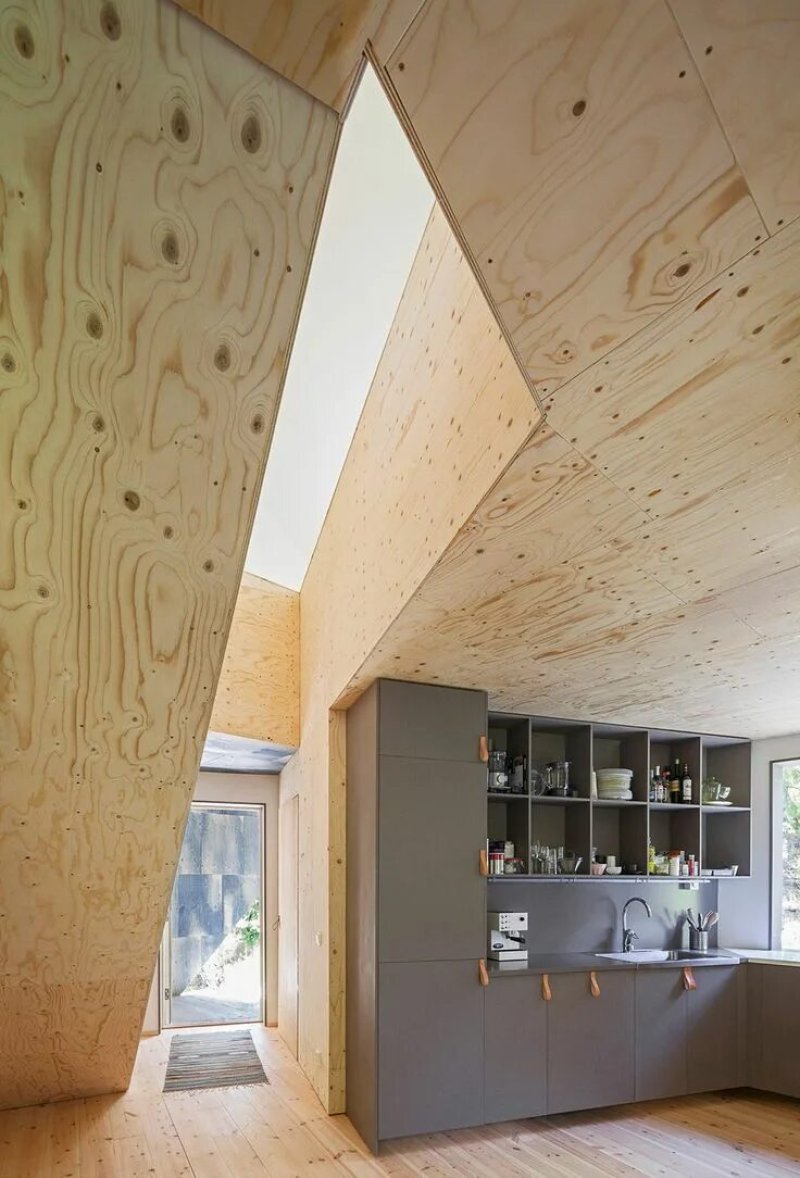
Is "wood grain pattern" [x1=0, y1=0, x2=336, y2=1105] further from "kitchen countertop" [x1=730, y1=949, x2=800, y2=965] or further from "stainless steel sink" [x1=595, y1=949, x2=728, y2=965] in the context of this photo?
"kitchen countertop" [x1=730, y1=949, x2=800, y2=965]

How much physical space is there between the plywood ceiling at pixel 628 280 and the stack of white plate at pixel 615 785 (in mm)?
2524

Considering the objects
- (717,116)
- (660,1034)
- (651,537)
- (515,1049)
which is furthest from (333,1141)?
(717,116)

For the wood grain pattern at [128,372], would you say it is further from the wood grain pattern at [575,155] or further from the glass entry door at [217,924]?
the glass entry door at [217,924]

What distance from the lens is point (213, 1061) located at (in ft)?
19.7

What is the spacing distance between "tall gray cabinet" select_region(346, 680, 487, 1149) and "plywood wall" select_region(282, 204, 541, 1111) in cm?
31

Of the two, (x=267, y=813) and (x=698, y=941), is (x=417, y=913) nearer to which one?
(x=698, y=941)

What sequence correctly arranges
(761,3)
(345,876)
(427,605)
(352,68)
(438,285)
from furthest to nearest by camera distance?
(345,876)
(427,605)
(438,285)
(352,68)
(761,3)

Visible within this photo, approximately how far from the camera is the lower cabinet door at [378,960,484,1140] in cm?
434

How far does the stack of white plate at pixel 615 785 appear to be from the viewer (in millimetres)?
5816

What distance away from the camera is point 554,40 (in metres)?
1.34

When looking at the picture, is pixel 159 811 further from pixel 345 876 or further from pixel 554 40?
pixel 554 40

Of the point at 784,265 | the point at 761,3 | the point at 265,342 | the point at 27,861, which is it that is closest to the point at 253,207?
the point at 265,342

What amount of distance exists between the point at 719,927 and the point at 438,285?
5164 mm

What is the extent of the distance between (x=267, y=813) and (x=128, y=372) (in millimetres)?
6344
